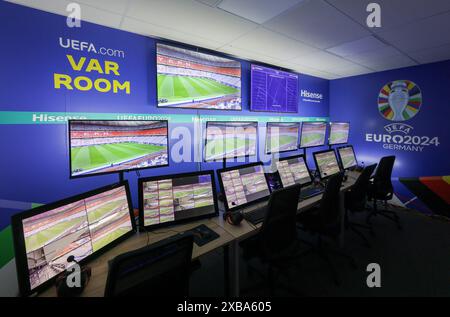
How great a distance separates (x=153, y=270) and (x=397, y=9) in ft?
9.40

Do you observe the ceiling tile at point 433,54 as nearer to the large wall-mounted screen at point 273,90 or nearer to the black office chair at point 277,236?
A: the large wall-mounted screen at point 273,90

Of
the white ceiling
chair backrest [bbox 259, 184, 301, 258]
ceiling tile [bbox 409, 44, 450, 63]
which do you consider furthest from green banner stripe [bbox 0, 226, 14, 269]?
ceiling tile [bbox 409, 44, 450, 63]

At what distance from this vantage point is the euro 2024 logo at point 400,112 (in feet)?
13.0

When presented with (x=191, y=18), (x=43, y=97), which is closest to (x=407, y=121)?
(x=191, y=18)

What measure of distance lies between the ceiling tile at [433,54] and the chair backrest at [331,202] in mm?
2522

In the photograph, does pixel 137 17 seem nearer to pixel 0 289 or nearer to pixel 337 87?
pixel 0 289

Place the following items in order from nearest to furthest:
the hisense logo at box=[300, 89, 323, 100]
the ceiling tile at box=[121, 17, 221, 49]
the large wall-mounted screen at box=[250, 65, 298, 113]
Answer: the ceiling tile at box=[121, 17, 221, 49] → the large wall-mounted screen at box=[250, 65, 298, 113] → the hisense logo at box=[300, 89, 323, 100]

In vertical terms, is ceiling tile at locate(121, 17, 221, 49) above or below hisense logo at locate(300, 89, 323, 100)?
above

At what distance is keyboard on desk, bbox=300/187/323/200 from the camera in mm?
2455

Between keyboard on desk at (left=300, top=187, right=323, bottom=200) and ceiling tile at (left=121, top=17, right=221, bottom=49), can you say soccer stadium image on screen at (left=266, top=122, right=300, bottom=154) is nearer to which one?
keyboard on desk at (left=300, top=187, right=323, bottom=200)

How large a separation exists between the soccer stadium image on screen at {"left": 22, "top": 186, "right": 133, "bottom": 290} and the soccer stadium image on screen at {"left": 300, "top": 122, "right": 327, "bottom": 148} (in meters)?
2.78

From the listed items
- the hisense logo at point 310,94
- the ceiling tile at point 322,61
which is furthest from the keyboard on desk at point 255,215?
the hisense logo at point 310,94
